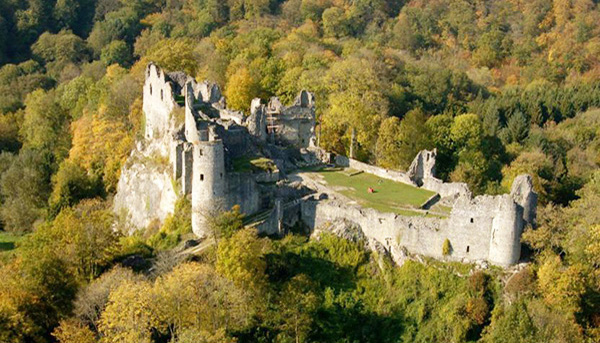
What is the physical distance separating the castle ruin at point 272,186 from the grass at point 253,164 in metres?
0.06

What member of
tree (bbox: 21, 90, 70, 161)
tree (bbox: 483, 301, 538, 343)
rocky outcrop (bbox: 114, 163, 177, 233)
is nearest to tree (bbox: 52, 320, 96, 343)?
rocky outcrop (bbox: 114, 163, 177, 233)

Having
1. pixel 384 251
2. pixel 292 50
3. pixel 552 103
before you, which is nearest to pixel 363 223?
pixel 384 251

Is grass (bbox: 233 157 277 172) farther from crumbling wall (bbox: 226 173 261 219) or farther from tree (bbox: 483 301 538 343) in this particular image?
tree (bbox: 483 301 538 343)

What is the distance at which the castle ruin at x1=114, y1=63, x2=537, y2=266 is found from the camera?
115 feet

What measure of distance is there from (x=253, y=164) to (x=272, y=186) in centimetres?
200

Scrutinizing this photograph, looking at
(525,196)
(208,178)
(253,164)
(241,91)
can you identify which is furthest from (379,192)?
(241,91)

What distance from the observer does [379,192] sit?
40.5 metres

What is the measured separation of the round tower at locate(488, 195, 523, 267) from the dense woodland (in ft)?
2.42

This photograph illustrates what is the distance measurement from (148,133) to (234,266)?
754 inches

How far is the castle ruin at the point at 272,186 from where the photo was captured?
35.2 metres

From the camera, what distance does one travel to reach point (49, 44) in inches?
3551

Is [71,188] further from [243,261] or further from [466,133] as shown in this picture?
[466,133]

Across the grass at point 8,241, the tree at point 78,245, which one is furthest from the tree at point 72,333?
the grass at point 8,241

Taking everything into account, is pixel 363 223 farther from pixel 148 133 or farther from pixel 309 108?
pixel 148 133
